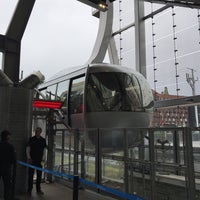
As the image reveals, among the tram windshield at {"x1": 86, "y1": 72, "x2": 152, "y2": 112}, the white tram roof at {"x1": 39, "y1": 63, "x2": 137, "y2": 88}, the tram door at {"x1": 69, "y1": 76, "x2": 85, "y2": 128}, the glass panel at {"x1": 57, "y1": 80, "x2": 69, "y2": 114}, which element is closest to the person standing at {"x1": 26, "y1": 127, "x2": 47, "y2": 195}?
the tram door at {"x1": 69, "y1": 76, "x2": 85, "y2": 128}

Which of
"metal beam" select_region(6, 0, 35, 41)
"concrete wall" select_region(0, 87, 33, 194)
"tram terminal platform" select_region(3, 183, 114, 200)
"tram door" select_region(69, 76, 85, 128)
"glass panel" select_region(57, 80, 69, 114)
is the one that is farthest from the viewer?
"glass panel" select_region(57, 80, 69, 114)

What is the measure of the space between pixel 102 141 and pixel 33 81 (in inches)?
87.7

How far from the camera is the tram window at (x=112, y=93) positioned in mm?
7426

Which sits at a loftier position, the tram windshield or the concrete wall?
the tram windshield

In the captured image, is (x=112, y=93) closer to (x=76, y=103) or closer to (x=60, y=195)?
(x=76, y=103)

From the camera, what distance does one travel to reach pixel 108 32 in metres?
17.8

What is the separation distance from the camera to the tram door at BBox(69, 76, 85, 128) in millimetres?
7820

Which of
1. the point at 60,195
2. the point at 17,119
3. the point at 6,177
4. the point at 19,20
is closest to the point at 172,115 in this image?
the point at 60,195

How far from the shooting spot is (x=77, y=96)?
26.9 feet

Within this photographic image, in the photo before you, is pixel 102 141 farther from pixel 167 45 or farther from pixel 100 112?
pixel 167 45

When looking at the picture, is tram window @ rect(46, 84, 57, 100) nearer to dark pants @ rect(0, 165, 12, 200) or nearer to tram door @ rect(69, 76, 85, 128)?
tram door @ rect(69, 76, 85, 128)

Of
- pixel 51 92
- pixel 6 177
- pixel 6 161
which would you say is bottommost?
pixel 6 177

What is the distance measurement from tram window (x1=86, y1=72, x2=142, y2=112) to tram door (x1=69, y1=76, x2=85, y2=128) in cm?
36

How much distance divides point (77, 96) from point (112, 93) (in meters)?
1.23
